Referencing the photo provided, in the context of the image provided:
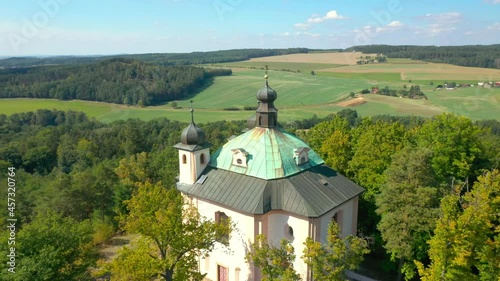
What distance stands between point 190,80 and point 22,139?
45.4 m

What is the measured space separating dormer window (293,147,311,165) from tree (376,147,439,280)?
18.6 feet

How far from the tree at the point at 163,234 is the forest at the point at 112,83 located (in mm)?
86992

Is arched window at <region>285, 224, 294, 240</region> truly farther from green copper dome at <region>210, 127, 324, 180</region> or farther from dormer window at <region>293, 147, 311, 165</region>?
dormer window at <region>293, 147, 311, 165</region>

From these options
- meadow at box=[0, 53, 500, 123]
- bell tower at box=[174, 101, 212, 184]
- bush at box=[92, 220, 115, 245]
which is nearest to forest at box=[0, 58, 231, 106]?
meadow at box=[0, 53, 500, 123]

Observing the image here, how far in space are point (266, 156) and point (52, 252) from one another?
1368cm

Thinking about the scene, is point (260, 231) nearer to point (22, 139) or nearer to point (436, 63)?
point (22, 139)

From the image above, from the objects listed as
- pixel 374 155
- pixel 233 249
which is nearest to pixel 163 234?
pixel 233 249

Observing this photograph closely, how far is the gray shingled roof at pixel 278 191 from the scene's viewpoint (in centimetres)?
2378

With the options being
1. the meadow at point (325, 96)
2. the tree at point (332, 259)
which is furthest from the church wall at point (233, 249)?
the meadow at point (325, 96)

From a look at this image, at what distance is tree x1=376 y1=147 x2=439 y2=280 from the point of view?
77.2 ft

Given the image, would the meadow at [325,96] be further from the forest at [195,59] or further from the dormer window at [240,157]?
the dormer window at [240,157]

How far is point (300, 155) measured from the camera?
26125mm

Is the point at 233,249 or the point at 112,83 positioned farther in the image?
the point at 112,83

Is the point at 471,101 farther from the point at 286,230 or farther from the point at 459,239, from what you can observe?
the point at 459,239
